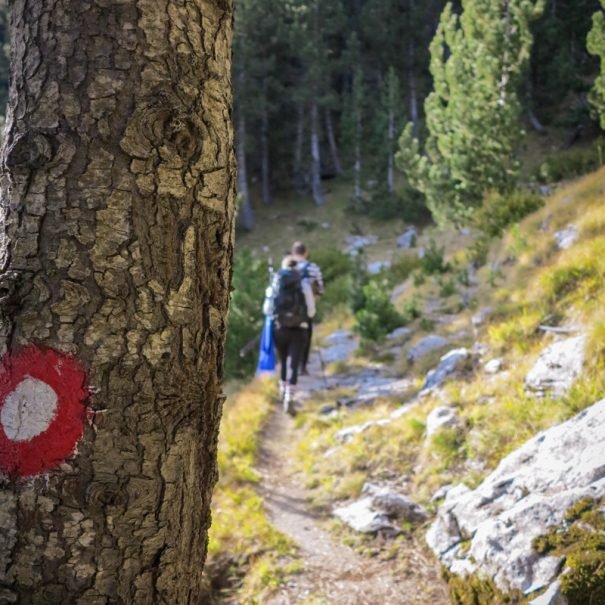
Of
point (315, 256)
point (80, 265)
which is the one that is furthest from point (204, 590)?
point (315, 256)

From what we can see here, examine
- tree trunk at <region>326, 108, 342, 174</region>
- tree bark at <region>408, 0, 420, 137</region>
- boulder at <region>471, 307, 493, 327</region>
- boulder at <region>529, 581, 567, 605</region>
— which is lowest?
boulder at <region>471, 307, 493, 327</region>

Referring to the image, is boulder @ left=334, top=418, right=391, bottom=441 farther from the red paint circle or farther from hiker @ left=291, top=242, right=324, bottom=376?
the red paint circle

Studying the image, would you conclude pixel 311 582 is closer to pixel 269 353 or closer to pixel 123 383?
pixel 123 383

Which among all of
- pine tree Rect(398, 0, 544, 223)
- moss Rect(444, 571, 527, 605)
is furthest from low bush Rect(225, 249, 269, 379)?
moss Rect(444, 571, 527, 605)

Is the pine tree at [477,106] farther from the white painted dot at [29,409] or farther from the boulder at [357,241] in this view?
the white painted dot at [29,409]

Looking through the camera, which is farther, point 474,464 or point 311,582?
point 474,464

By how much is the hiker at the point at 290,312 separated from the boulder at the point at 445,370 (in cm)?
153

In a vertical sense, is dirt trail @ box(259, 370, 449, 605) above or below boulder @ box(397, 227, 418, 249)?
above

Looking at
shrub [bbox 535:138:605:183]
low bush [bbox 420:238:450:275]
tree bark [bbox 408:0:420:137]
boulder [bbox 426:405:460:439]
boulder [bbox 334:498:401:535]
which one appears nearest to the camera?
boulder [bbox 334:498:401:535]

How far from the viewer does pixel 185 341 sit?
1433 millimetres

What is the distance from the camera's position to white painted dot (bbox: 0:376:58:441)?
1.33 metres

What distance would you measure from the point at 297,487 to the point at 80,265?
13.0 feet

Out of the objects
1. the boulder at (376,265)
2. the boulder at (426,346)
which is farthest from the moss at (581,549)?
the boulder at (376,265)

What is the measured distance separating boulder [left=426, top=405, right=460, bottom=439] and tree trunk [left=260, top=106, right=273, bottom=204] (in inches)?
1096
